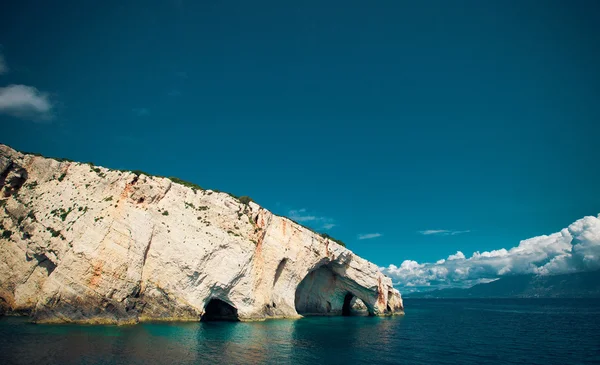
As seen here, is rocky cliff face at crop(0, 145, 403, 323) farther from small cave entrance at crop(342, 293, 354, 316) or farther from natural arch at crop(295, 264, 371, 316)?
small cave entrance at crop(342, 293, 354, 316)

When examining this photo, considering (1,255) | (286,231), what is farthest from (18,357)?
(286,231)

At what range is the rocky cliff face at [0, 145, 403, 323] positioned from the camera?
36.2 meters

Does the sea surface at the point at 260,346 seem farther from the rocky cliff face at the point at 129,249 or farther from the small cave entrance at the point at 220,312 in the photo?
the small cave entrance at the point at 220,312

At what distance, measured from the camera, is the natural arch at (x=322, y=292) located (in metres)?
66.4

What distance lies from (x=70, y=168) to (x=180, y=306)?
23.4m

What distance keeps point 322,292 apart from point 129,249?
4169cm

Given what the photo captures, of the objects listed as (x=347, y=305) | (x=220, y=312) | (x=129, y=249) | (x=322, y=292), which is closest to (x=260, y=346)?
(x=129, y=249)

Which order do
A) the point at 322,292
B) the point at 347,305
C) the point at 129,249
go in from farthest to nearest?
1. the point at 347,305
2. the point at 322,292
3. the point at 129,249

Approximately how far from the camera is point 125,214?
1594 inches

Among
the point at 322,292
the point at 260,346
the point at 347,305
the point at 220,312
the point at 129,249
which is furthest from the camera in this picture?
the point at 347,305

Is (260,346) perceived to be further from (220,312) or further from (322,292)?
(322,292)

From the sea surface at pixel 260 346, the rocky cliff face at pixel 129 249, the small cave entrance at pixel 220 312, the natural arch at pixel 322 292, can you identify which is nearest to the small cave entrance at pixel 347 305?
the natural arch at pixel 322 292

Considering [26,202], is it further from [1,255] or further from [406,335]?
[406,335]

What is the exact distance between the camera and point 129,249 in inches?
1529
